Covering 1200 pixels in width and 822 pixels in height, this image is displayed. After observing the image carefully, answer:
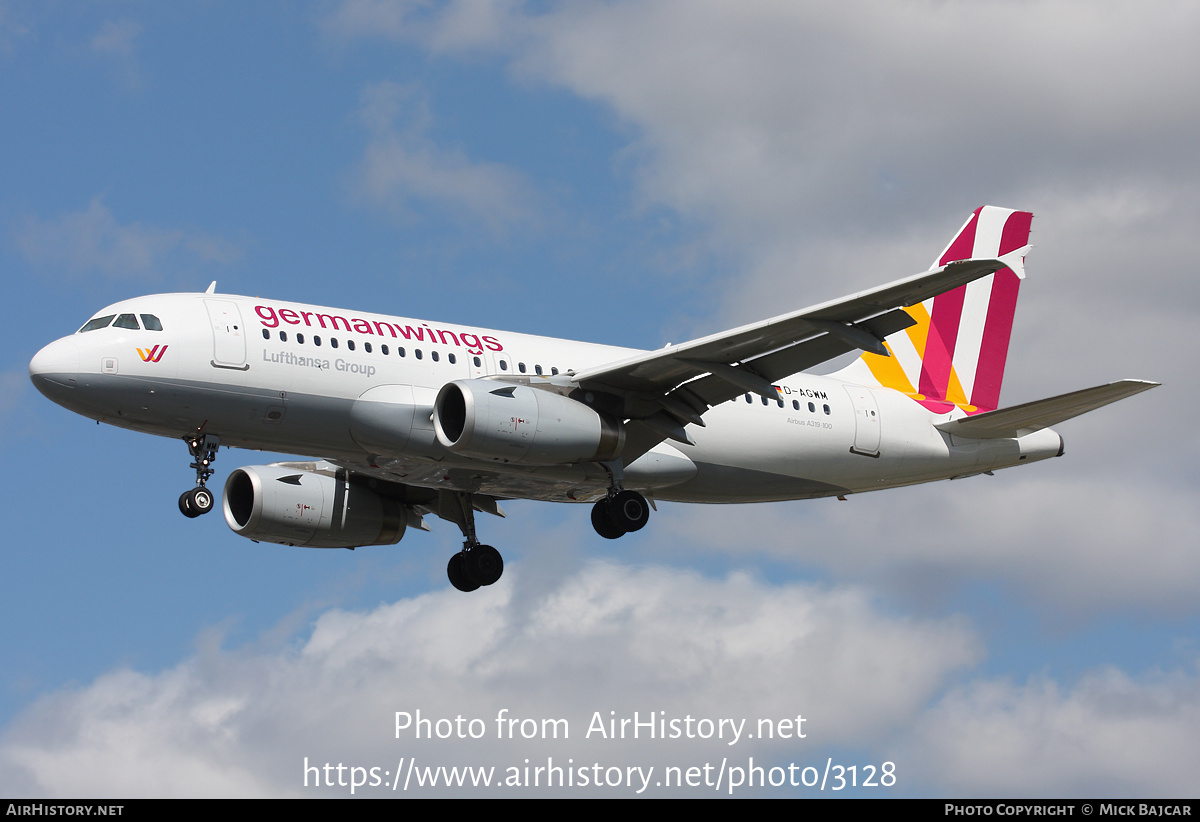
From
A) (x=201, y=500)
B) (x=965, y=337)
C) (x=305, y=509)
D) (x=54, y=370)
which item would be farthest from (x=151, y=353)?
(x=965, y=337)

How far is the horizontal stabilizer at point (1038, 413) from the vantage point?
1152 inches

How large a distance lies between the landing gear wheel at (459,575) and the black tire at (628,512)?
5679 mm

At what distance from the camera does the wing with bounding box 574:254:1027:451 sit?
2639cm

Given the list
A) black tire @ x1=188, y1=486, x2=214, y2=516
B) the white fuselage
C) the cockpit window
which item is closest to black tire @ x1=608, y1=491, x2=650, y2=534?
the white fuselage

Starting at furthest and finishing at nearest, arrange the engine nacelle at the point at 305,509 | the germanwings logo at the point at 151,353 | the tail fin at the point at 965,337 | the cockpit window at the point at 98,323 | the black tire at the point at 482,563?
the tail fin at the point at 965,337, the black tire at the point at 482,563, the engine nacelle at the point at 305,509, the cockpit window at the point at 98,323, the germanwings logo at the point at 151,353

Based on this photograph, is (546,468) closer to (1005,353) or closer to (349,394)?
(349,394)

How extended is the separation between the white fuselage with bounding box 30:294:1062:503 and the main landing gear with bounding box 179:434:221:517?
29 cm

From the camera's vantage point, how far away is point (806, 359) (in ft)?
97.5

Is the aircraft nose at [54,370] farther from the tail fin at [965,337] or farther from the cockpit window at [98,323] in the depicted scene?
the tail fin at [965,337]

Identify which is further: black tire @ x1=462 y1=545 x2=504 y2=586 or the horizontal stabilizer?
black tire @ x1=462 y1=545 x2=504 y2=586

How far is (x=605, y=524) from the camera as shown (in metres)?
31.2

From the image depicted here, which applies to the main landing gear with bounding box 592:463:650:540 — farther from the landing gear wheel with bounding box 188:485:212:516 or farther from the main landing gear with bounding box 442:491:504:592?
the landing gear wheel with bounding box 188:485:212:516

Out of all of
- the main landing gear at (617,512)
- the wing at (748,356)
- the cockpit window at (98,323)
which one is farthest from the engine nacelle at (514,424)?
the cockpit window at (98,323)

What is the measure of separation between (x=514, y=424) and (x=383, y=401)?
2675 mm
